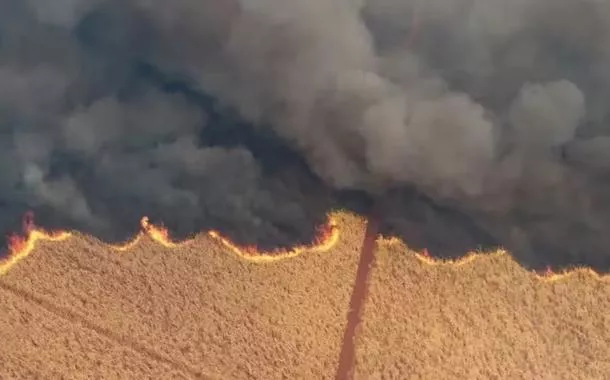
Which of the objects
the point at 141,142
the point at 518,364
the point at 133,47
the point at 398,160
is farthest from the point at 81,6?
the point at 518,364

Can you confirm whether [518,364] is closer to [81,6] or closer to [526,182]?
[526,182]

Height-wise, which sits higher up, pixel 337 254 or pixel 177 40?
pixel 177 40

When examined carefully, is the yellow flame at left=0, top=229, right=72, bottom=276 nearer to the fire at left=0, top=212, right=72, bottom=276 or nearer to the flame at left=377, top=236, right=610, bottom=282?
the fire at left=0, top=212, right=72, bottom=276

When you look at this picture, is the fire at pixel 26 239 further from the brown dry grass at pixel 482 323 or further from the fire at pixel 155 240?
the brown dry grass at pixel 482 323

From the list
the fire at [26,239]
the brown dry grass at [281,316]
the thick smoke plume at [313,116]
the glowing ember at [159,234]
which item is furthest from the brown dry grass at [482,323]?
the fire at [26,239]

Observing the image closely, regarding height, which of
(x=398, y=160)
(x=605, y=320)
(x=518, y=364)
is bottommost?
(x=518, y=364)

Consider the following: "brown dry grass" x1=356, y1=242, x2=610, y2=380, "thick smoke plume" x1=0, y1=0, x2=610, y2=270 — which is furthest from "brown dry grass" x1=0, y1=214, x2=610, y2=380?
"thick smoke plume" x1=0, y1=0, x2=610, y2=270
